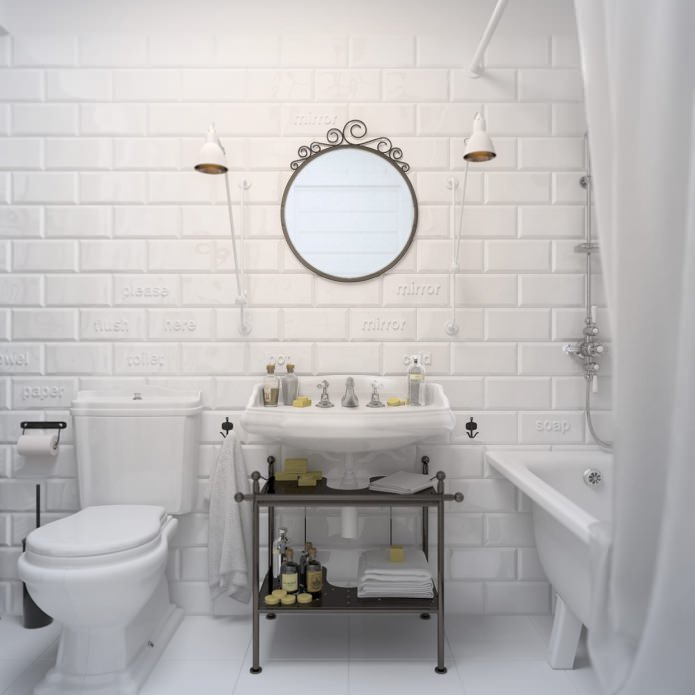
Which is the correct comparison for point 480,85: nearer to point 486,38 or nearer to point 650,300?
point 486,38

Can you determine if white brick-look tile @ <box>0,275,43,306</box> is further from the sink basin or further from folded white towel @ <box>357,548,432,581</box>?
folded white towel @ <box>357,548,432,581</box>

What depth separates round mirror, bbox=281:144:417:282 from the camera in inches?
97.3

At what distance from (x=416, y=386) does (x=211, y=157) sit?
118cm

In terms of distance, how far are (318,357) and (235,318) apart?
0.39 metres

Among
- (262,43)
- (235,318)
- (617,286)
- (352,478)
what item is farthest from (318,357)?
(617,286)

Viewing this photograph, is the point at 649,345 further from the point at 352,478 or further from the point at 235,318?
the point at 235,318

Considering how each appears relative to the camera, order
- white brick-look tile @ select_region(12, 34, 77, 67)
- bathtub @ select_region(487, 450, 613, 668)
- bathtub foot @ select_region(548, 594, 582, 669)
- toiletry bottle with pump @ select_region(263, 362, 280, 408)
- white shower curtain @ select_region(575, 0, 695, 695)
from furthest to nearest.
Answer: white brick-look tile @ select_region(12, 34, 77, 67)
toiletry bottle with pump @ select_region(263, 362, 280, 408)
bathtub foot @ select_region(548, 594, 582, 669)
bathtub @ select_region(487, 450, 613, 668)
white shower curtain @ select_region(575, 0, 695, 695)

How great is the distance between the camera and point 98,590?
177 cm

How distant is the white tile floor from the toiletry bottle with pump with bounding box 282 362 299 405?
920 millimetres

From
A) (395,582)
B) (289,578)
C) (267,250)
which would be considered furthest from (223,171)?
(395,582)

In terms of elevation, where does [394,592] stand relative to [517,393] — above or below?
below

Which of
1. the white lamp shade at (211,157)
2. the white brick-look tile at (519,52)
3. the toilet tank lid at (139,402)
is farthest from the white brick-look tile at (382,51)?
the toilet tank lid at (139,402)

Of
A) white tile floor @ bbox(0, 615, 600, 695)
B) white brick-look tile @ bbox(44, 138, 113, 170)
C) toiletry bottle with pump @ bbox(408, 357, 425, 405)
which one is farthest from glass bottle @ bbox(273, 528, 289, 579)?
white brick-look tile @ bbox(44, 138, 113, 170)

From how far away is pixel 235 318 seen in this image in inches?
97.7
